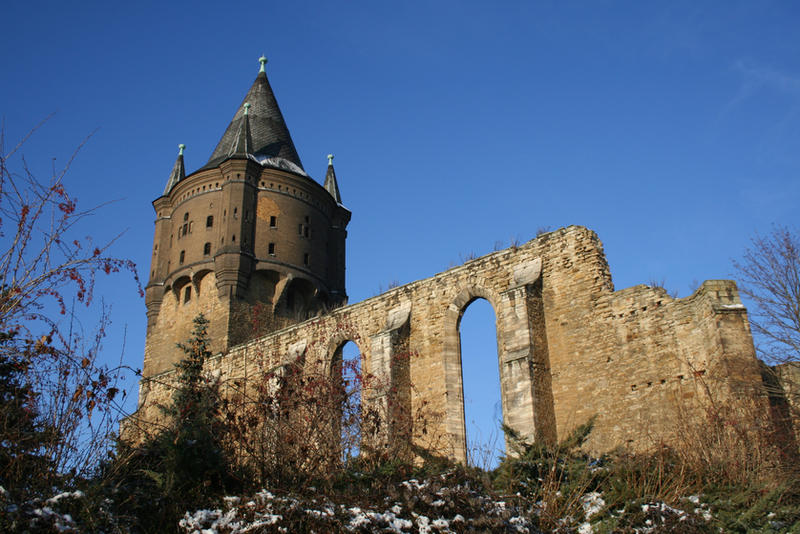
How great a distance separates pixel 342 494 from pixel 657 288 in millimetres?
9231

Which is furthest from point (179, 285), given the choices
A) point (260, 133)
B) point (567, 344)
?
point (567, 344)

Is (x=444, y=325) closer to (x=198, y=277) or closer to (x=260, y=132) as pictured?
(x=198, y=277)

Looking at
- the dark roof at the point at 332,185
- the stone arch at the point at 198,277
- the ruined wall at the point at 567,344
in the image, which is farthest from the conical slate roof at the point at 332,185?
the ruined wall at the point at 567,344

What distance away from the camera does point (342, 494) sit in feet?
26.3

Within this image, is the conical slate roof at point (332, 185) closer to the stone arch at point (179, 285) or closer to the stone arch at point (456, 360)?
the stone arch at point (179, 285)

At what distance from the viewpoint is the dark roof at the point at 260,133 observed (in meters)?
29.0

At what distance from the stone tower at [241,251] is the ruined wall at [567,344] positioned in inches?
323

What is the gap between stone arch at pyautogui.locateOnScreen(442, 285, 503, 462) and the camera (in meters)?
16.4

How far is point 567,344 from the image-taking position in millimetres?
15625

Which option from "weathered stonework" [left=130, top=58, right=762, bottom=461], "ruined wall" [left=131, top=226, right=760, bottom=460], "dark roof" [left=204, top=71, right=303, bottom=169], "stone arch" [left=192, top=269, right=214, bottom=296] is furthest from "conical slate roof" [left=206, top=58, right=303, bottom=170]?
"ruined wall" [left=131, top=226, right=760, bottom=460]

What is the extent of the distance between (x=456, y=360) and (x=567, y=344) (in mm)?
2878

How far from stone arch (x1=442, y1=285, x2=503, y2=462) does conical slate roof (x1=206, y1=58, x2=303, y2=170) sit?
44.6 feet

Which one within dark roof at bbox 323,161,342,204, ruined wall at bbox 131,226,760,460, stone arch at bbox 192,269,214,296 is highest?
dark roof at bbox 323,161,342,204

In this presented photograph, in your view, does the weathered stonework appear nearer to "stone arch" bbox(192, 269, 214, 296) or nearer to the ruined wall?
the ruined wall
